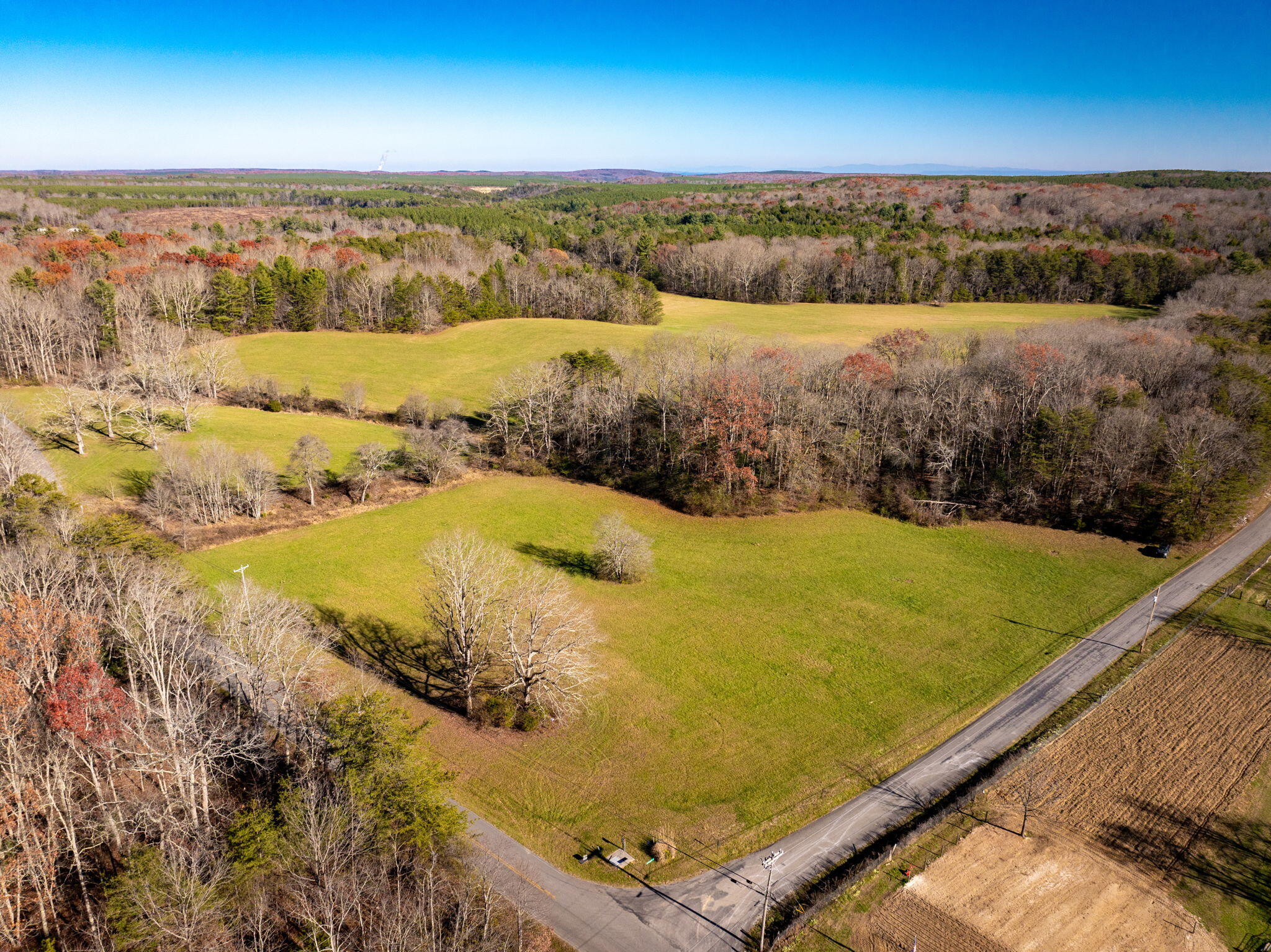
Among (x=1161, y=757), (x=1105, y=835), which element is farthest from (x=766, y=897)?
(x=1161, y=757)

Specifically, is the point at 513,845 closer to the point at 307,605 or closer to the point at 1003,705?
the point at 307,605

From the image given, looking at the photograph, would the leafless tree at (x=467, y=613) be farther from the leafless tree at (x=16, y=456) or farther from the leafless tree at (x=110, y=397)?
the leafless tree at (x=110, y=397)

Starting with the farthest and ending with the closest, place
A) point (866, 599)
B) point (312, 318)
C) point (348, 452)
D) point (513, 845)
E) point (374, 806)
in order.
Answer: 1. point (312, 318)
2. point (348, 452)
3. point (866, 599)
4. point (513, 845)
5. point (374, 806)

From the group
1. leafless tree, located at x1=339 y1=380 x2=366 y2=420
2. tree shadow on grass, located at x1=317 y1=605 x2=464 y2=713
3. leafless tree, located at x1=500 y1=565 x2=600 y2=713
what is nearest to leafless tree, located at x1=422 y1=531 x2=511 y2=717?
tree shadow on grass, located at x1=317 y1=605 x2=464 y2=713

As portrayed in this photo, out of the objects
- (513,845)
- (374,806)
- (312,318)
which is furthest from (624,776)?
(312,318)

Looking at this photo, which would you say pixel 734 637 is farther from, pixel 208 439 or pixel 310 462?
pixel 208 439

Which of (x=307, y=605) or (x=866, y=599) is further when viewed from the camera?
(x=866, y=599)

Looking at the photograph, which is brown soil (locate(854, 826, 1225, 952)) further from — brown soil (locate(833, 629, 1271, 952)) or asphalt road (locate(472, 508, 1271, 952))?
asphalt road (locate(472, 508, 1271, 952))
